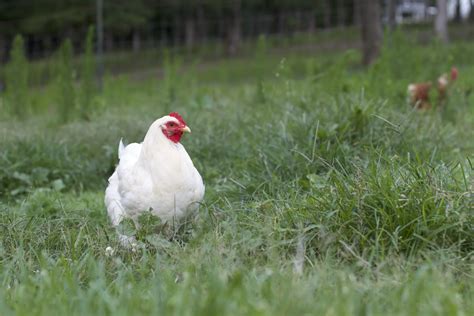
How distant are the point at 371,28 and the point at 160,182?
10272 millimetres

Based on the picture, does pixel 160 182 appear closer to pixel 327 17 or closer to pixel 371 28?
pixel 371 28

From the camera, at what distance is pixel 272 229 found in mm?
2939

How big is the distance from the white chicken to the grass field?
0.34 feet

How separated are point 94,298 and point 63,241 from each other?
97 centimetres

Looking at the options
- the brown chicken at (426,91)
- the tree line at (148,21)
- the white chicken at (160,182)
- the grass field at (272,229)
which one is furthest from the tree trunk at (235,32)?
the white chicken at (160,182)

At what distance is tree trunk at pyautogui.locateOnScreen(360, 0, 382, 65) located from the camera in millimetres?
12797

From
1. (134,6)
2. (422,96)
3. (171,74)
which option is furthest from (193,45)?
(422,96)

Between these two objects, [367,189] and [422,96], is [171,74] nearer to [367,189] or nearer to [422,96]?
[422,96]

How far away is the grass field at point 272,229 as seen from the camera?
7.25ft

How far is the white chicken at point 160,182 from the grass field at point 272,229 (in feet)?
0.34

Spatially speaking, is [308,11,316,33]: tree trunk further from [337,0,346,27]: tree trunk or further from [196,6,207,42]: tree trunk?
[196,6,207,42]: tree trunk

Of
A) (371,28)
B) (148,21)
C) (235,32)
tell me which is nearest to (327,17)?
(235,32)

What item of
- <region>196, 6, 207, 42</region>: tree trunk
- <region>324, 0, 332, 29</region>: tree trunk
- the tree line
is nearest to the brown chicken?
the tree line

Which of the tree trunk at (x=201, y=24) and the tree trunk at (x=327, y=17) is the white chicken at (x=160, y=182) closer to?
the tree trunk at (x=327, y=17)
